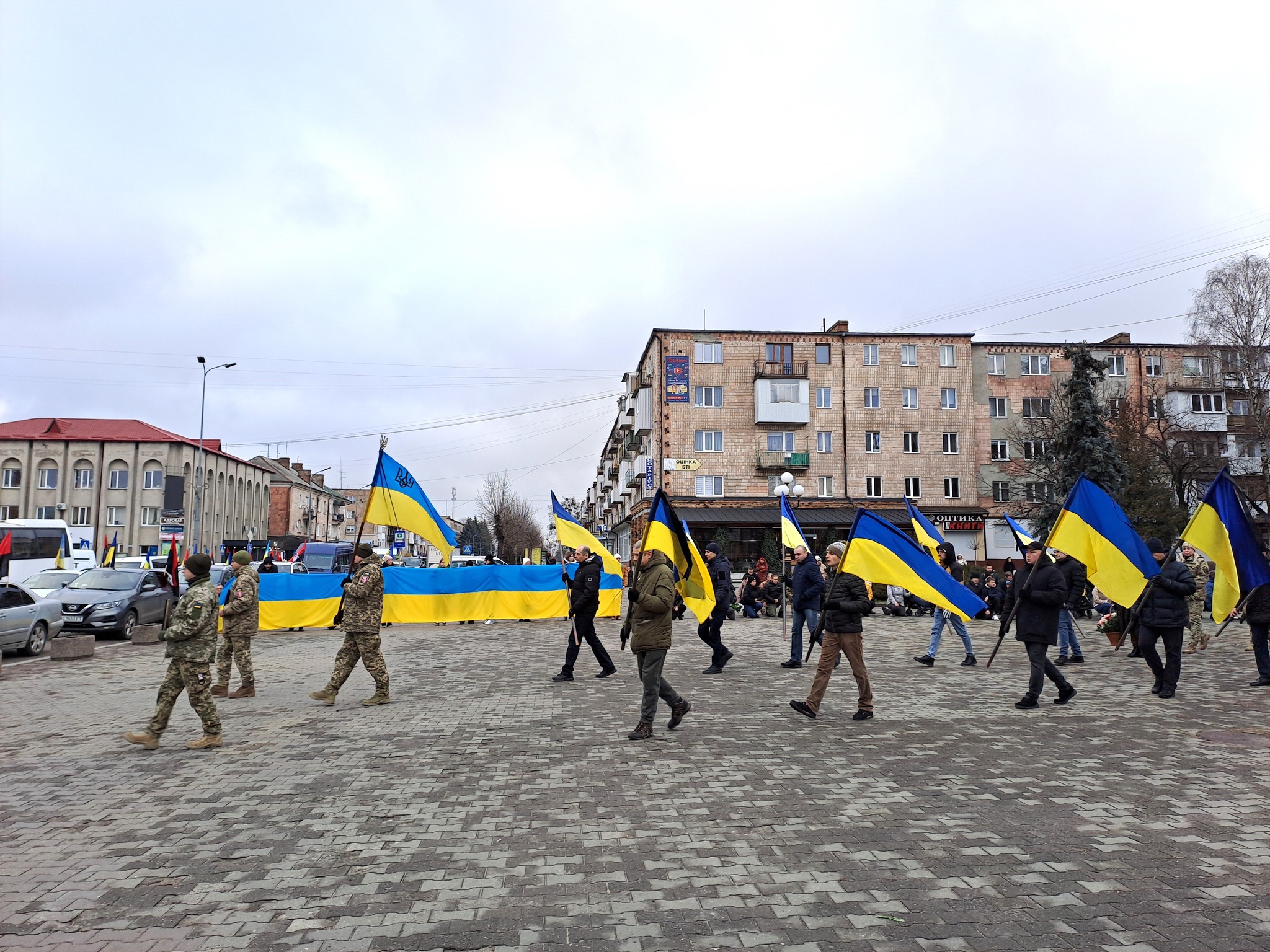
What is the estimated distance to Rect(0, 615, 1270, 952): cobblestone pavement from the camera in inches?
160

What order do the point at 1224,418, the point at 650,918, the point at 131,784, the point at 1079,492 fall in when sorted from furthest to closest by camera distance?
the point at 1224,418, the point at 1079,492, the point at 131,784, the point at 650,918

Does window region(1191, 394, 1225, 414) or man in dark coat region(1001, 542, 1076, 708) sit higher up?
window region(1191, 394, 1225, 414)

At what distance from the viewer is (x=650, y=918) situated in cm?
412

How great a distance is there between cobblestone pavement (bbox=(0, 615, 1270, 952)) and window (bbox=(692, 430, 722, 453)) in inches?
1618

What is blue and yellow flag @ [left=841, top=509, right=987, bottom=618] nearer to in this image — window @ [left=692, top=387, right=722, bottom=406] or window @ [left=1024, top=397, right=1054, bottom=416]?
window @ [left=1024, top=397, right=1054, bottom=416]

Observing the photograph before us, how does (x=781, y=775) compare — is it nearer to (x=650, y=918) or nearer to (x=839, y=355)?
(x=650, y=918)

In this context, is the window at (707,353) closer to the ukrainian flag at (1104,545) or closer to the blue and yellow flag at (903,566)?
the ukrainian flag at (1104,545)

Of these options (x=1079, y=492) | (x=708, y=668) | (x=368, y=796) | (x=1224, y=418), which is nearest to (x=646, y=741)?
(x=368, y=796)

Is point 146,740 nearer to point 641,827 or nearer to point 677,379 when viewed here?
point 641,827

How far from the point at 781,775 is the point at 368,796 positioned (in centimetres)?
320

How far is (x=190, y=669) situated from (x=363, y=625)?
89.1 inches

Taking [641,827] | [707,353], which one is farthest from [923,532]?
[707,353]

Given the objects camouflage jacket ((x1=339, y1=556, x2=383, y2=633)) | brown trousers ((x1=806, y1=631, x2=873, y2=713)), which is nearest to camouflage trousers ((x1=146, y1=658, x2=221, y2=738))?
camouflage jacket ((x1=339, y1=556, x2=383, y2=633))

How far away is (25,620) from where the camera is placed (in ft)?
52.2
